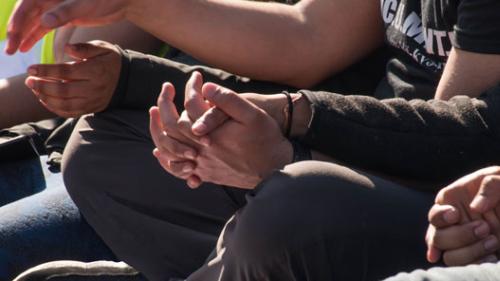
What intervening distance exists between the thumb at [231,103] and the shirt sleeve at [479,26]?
34 cm

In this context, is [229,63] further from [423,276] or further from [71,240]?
[423,276]

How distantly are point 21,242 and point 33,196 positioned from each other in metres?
0.11

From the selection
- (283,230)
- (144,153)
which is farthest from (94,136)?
(283,230)

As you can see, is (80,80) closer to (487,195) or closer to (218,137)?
(218,137)

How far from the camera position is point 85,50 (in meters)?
1.69

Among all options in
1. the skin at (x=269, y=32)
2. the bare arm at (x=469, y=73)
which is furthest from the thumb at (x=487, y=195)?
the skin at (x=269, y=32)

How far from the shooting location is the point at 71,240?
1911 mm

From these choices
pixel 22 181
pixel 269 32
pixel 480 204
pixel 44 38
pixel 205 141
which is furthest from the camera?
pixel 44 38

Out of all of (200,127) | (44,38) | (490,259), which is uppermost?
(200,127)

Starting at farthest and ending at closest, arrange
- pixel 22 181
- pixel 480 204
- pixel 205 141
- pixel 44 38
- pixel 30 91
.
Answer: pixel 44 38 < pixel 30 91 < pixel 22 181 < pixel 205 141 < pixel 480 204

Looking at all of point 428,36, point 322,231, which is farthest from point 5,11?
point 322,231

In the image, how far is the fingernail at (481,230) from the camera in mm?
1258

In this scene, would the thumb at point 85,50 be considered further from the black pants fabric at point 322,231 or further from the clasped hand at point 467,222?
the clasped hand at point 467,222

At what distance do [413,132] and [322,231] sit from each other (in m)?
0.25
